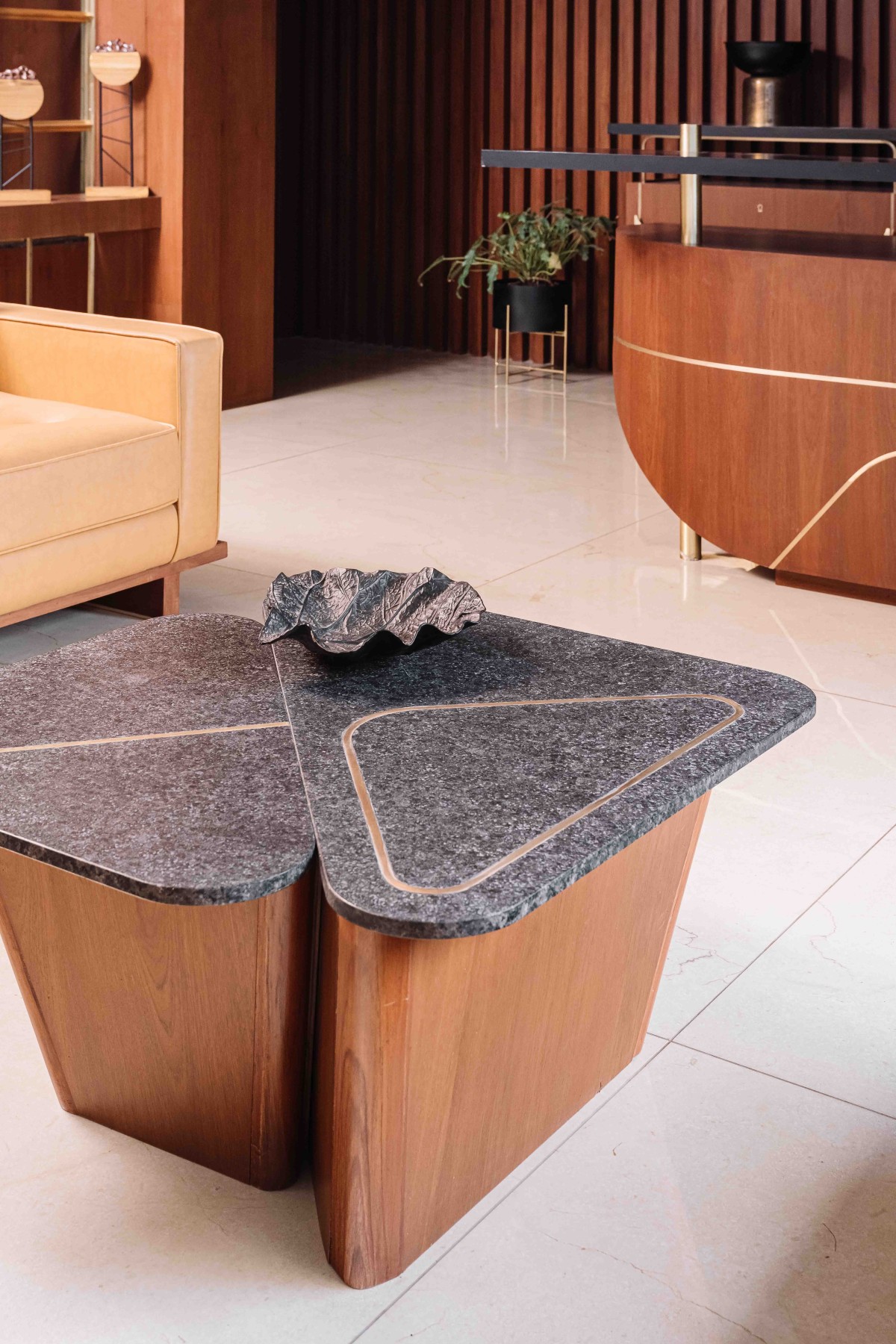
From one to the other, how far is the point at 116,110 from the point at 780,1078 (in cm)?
530

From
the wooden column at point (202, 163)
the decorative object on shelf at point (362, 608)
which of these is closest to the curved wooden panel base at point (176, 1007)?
the decorative object on shelf at point (362, 608)

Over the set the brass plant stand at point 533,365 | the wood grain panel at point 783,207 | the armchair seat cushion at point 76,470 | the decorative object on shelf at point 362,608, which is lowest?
the decorative object on shelf at point 362,608

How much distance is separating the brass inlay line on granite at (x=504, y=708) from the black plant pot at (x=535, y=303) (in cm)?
559

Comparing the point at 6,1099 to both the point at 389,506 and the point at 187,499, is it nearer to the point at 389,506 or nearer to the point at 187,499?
the point at 187,499

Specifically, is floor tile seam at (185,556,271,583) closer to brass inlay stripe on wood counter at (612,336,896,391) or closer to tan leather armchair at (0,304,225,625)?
tan leather armchair at (0,304,225,625)

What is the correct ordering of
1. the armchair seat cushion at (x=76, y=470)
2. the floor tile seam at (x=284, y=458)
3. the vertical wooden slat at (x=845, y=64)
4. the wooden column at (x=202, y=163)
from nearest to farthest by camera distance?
1. the armchair seat cushion at (x=76, y=470)
2. the floor tile seam at (x=284, y=458)
3. the wooden column at (x=202, y=163)
4. the vertical wooden slat at (x=845, y=64)

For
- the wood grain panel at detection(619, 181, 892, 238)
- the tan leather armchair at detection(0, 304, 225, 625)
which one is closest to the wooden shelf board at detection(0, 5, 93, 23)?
the tan leather armchair at detection(0, 304, 225, 625)

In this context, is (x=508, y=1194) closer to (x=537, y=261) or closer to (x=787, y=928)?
(x=787, y=928)

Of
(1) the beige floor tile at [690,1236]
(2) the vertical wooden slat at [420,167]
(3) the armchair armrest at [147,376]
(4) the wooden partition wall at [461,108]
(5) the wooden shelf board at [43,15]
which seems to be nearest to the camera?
(1) the beige floor tile at [690,1236]

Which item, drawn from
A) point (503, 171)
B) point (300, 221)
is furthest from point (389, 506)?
point (300, 221)

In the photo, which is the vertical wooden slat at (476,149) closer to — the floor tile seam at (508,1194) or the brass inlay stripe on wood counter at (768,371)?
the brass inlay stripe on wood counter at (768,371)

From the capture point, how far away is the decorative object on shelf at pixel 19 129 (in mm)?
5395

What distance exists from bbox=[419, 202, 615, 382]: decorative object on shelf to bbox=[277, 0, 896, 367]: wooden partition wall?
25 cm

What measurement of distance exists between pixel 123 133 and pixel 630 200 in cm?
234
